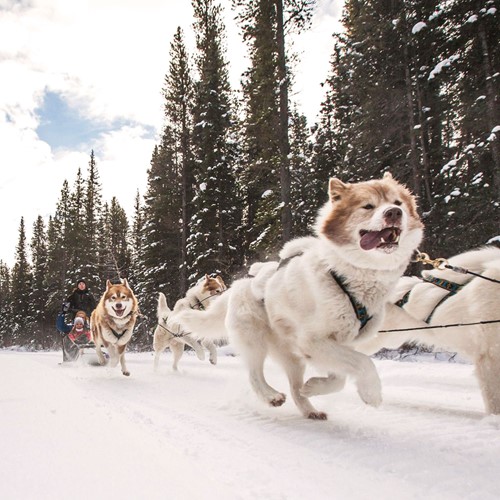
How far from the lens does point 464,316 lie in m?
3.50

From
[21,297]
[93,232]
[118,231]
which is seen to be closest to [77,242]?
[93,232]

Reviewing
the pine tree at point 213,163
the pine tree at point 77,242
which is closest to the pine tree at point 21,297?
the pine tree at point 77,242

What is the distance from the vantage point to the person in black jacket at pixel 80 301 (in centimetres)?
1077

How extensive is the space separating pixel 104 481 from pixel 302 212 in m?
14.3

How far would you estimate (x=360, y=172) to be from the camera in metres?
12.3

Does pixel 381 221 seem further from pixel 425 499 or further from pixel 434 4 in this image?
pixel 434 4

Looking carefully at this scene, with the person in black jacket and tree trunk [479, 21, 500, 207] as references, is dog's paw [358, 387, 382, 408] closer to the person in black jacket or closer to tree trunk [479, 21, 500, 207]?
tree trunk [479, 21, 500, 207]

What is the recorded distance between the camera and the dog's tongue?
295 cm

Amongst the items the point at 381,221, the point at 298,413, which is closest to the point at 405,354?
the point at 298,413

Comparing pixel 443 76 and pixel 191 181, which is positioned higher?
pixel 191 181

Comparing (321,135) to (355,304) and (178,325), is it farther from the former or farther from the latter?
(355,304)

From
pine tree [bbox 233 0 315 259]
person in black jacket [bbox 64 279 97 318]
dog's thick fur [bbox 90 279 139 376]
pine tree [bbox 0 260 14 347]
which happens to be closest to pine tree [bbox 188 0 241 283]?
pine tree [bbox 233 0 315 259]

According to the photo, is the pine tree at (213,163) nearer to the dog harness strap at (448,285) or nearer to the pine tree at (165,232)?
the pine tree at (165,232)

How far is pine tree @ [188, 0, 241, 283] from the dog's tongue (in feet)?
49.7
